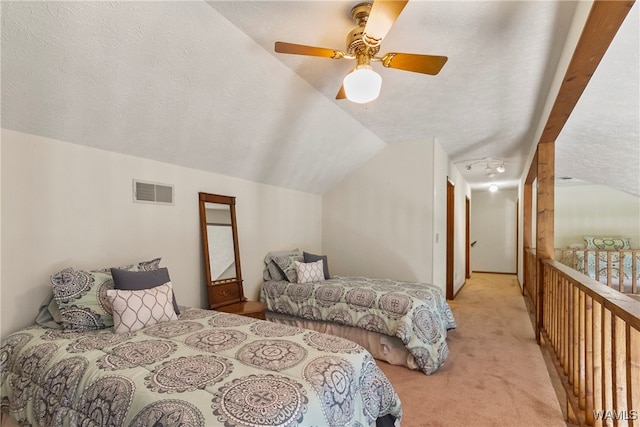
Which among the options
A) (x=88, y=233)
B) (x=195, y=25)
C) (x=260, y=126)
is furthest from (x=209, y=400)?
(x=260, y=126)

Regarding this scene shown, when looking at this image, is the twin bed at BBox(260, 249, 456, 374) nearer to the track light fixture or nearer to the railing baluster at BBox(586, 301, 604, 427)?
the railing baluster at BBox(586, 301, 604, 427)

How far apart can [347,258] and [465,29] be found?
11.0 ft

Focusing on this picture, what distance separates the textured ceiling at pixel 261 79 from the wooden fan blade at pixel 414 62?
28 cm

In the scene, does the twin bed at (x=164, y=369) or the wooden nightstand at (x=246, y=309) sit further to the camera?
the wooden nightstand at (x=246, y=309)

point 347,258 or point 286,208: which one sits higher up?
point 286,208

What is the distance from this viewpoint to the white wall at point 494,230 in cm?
813

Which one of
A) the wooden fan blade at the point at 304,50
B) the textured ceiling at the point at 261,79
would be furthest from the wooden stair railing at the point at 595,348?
the wooden fan blade at the point at 304,50

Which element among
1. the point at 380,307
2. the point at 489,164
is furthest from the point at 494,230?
the point at 380,307

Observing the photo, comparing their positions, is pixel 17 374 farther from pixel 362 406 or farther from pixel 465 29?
pixel 465 29

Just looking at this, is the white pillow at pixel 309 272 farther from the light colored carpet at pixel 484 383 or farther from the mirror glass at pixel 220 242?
the light colored carpet at pixel 484 383

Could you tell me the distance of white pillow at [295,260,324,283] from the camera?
3574mm

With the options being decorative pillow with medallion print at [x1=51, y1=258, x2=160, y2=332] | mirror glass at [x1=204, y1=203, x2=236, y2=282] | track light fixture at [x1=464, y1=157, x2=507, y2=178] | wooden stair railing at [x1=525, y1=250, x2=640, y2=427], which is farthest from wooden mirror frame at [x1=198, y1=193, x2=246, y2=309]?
track light fixture at [x1=464, y1=157, x2=507, y2=178]

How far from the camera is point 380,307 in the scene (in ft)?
9.49

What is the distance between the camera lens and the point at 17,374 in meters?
1.72
